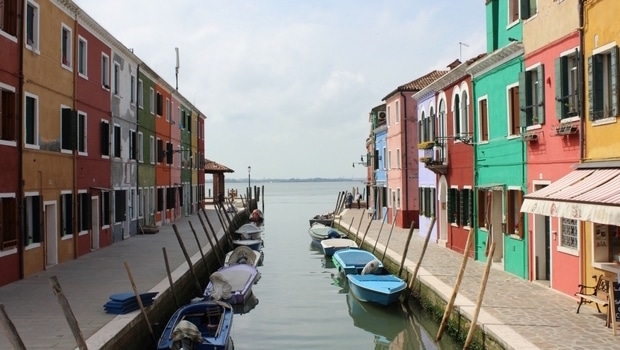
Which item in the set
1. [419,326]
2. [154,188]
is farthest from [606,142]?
[154,188]

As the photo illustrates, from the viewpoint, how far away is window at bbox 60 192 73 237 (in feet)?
65.4

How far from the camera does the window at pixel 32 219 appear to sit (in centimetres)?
1706

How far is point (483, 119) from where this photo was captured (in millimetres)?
20016

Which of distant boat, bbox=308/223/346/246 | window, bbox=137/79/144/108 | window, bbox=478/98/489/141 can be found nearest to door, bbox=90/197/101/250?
window, bbox=137/79/144/108

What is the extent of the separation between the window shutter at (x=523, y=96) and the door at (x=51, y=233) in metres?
13.9

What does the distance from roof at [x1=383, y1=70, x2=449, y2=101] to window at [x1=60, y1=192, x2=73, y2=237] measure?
58.1ft

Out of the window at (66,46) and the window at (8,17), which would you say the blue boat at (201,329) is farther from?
the window at (66,46)

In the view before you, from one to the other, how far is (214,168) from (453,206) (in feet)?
127

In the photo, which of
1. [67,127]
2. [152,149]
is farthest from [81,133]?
[152,149]

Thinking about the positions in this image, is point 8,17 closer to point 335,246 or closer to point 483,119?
point 483,119

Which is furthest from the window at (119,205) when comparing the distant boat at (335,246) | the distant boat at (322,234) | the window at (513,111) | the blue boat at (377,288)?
the window at (513,111)

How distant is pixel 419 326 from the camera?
Answer: 15727 mm

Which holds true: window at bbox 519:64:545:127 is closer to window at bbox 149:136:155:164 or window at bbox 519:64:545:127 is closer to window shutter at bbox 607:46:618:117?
window shutter at bbox 607:46:618:117

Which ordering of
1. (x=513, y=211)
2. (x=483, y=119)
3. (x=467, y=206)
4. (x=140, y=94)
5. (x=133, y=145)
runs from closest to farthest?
(x=513, y=211) < (x=483, y=119) < (x=467, y=206) < (x=133, y=145) < (x=140, y=94)
